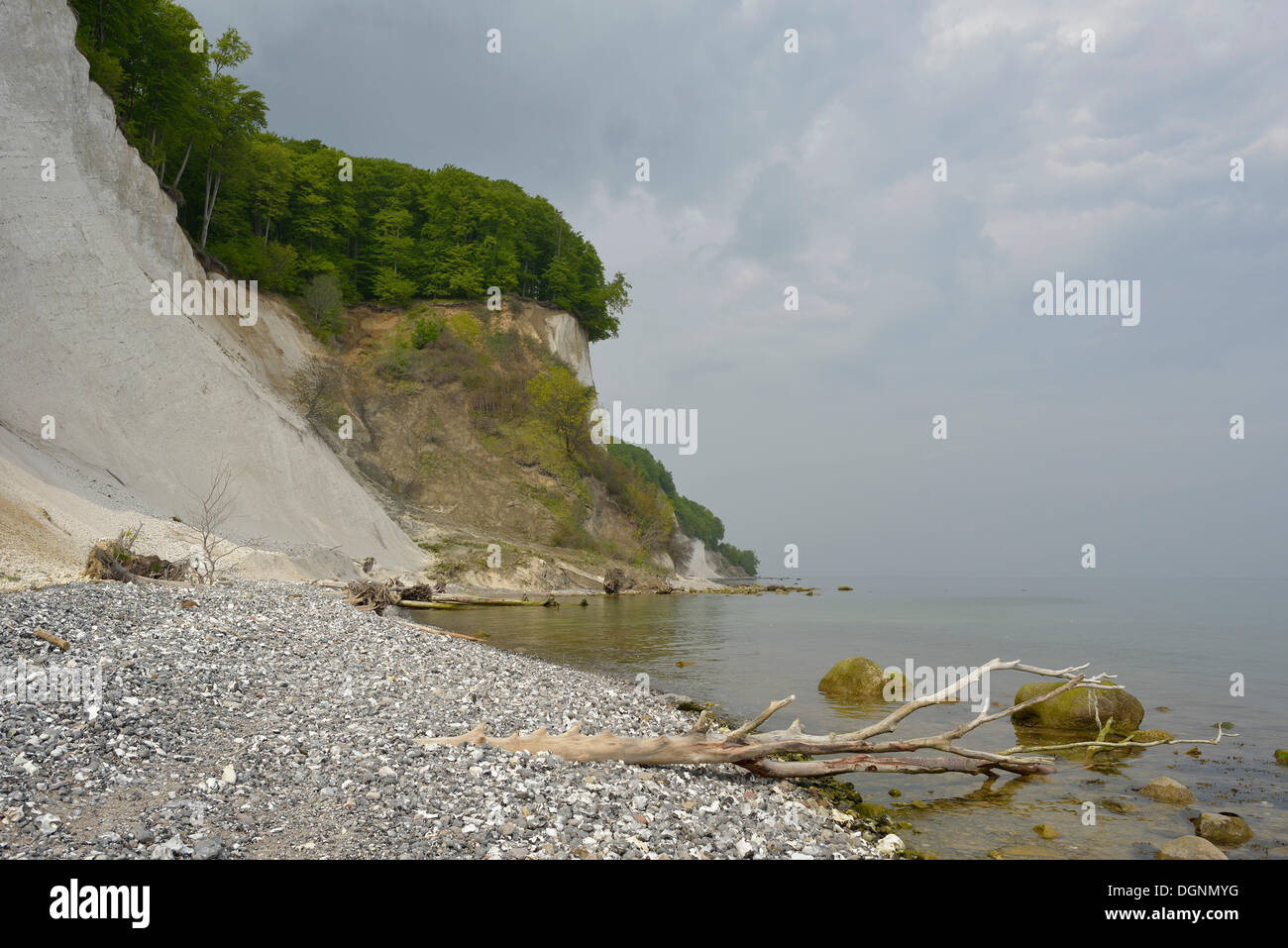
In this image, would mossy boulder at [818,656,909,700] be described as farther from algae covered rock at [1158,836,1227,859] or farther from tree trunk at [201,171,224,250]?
tree trunk at [201,171,224,250]

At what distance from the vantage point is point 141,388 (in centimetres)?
2988

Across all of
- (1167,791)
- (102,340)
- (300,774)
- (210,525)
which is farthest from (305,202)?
(1167,791)

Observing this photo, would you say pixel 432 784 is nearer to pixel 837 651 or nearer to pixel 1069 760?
pixel 1069 760

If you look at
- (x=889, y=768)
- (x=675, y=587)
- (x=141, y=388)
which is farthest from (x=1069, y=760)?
(x=675, y=587)

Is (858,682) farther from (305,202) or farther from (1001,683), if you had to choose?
(305,202)

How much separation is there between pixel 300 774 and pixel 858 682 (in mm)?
14017

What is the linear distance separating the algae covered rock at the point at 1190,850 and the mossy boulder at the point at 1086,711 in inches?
241

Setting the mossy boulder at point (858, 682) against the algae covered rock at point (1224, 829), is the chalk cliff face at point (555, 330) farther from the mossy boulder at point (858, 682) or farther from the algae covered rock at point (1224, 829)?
the algae covered rock at point (1224, 829)

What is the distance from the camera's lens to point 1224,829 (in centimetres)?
845

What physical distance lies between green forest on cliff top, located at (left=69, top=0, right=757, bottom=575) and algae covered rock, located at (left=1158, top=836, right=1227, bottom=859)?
157 ft

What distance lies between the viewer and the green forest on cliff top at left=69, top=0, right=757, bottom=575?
128 ft
